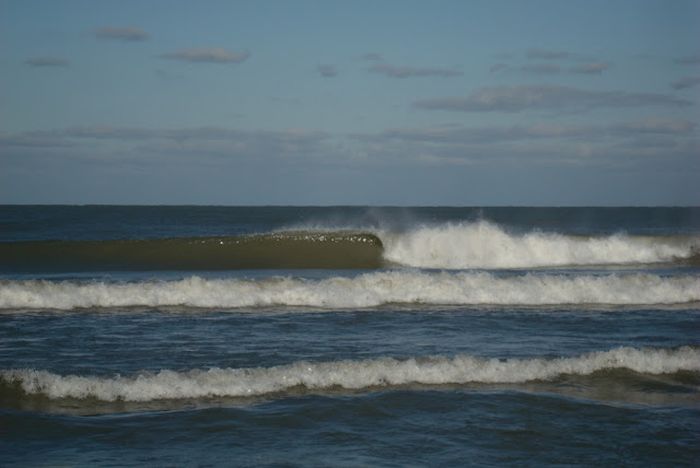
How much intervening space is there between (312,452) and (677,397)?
4683mm

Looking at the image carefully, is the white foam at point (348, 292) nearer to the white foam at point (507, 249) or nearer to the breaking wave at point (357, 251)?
the breaking wave at point (357, 251)

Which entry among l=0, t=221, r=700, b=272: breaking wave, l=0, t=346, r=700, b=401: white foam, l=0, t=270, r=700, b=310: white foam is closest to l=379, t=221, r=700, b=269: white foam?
l=0, t=221, r=700, b=272: breaking wave

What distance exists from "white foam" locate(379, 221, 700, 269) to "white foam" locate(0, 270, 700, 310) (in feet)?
33.4

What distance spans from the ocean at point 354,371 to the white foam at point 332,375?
26 millimetres

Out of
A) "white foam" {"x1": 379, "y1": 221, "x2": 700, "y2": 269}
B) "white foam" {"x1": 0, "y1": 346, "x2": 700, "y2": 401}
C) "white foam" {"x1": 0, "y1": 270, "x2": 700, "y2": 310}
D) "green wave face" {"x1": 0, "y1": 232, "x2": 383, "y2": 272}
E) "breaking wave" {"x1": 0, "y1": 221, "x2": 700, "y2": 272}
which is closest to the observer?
"white foam" {"x1": 0, "y1": 346, "x2": 700, "y2": 401}

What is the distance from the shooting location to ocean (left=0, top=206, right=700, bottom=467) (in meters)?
8.02

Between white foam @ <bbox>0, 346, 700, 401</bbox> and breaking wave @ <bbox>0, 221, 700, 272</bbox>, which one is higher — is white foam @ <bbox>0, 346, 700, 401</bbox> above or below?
below

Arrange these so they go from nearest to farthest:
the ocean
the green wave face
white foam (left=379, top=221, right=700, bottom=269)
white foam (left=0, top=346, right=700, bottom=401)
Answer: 1. the ocean
2. white foam (left=0, top=346, right=700, bottom=401)
3. the green wave face
4. white foam (left=379, top=221, right=700, bottom=269)

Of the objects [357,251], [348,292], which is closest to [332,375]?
[348,292]

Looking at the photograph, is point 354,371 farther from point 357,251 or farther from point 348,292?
point 357,251

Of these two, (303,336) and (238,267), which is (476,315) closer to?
(303,336)

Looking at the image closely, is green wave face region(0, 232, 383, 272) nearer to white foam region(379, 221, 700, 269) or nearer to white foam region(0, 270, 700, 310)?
white foam region(379, 221, 700, 269)

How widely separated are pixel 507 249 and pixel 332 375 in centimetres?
2175

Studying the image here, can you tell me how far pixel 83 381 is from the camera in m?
9.96
